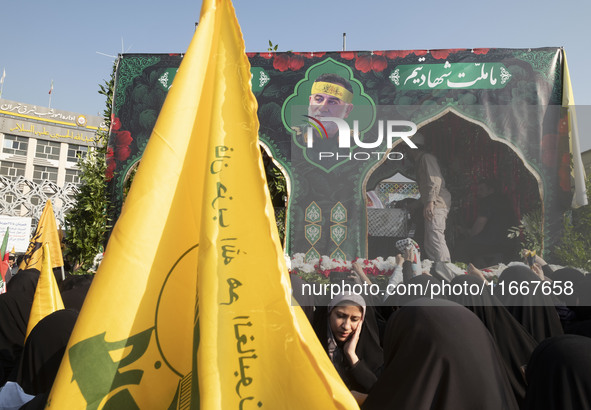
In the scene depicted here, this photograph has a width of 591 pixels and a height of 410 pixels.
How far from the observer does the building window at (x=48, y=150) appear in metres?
35.8

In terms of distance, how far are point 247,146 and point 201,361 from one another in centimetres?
59

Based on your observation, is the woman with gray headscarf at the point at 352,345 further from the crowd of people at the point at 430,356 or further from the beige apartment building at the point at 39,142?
the beige apartment building at the point at 39,142

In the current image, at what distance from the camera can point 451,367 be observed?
4.65 feet

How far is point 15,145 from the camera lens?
34.8 metres

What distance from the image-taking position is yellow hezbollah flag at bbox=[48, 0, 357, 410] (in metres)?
1.12

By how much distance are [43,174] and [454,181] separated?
3763 cm

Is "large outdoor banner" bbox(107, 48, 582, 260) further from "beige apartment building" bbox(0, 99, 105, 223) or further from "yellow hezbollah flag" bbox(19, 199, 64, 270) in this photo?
"beige apartment building" bbox(0, 99, 105, 223)

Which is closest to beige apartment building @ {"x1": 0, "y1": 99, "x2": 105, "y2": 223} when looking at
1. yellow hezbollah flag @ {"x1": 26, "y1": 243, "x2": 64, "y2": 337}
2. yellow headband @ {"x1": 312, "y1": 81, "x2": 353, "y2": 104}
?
yellow headband @ {"x1": 312, "y1": 81, "x2": 353, "y2": 104}

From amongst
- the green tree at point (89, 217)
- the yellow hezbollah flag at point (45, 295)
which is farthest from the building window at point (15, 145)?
the yellow hezbollah flag at point (45, 295)

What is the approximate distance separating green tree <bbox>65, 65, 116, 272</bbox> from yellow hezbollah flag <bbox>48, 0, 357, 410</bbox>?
3980mm

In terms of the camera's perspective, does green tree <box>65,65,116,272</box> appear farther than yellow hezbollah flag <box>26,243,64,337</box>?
Yes

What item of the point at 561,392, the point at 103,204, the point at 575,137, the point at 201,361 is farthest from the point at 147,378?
the point at 575,137

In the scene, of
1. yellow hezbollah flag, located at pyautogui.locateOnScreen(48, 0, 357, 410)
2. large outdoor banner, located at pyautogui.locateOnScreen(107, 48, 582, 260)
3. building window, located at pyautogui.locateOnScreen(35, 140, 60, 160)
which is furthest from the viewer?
building window, located at pyautogui.locateOnScreen(35, 140, 60, 160)

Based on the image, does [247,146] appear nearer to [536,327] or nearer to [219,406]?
[219,406]
